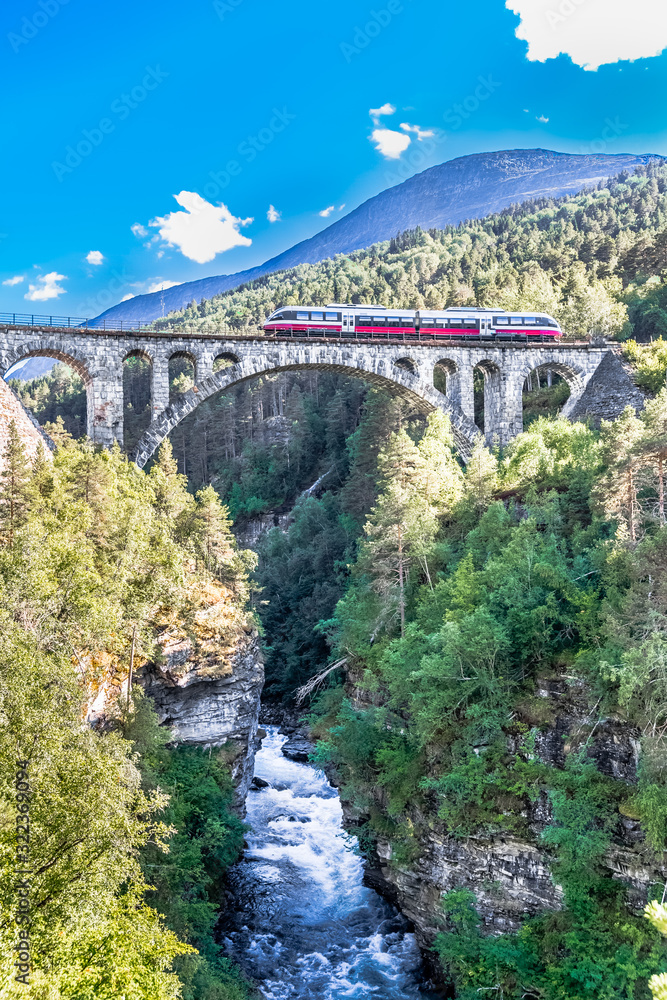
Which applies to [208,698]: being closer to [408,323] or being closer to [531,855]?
[531,855]

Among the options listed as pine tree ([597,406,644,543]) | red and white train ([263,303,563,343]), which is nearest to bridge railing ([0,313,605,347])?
red and white train ([263,303,563,343])

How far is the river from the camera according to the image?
66.5ft

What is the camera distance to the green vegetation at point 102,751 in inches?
444

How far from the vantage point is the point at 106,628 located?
16859 mm

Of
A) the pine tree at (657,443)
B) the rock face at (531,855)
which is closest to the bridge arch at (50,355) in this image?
the pine tree at (657,443)

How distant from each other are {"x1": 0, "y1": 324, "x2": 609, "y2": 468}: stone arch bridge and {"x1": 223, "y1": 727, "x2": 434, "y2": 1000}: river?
63.2 feet

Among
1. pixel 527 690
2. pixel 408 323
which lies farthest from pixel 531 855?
pixel 408 323

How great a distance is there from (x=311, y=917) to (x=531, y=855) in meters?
8.75

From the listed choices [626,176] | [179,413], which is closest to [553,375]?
[179,413]

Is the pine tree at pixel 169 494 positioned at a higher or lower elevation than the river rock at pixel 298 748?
higher

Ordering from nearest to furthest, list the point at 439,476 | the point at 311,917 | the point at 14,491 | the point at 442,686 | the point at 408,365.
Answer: the point at 14,491
the point at 442,686
the point at 311,917
the point at 439,476
the point at 408,365

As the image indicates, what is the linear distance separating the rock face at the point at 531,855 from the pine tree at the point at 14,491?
14838 millimetres

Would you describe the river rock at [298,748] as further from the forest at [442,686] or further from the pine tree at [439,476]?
the pine tree at [439,476]

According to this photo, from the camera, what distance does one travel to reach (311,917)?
2316cm
